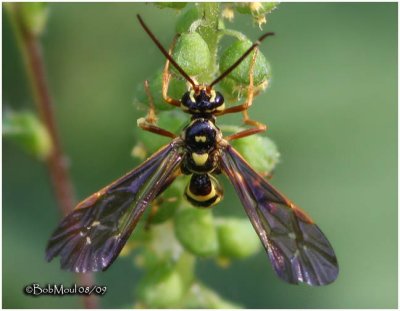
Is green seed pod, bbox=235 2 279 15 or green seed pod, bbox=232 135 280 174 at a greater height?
green seed pod, bbox=235 2 279 15

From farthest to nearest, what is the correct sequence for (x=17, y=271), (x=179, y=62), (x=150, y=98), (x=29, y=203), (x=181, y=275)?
(x=29, y=203) → (x=17, y=271) → (x=181, y=275) → (x=150, y=98) → (x=179, y=62)

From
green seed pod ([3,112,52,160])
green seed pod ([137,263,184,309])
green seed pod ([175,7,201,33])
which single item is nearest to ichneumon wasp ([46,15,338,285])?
green seed pod ([175,7,201,33])

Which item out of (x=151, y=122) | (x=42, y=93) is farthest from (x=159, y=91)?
(x=42, y=93)

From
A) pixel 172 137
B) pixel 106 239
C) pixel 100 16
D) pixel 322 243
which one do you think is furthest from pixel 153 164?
pixel 100 16

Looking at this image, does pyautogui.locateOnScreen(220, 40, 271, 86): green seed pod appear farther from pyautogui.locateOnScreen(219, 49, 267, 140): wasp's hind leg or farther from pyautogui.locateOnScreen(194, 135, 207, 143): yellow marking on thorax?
pyautogui.locateOnScreen(194, 135, 207, 143): yellow marking on thorax

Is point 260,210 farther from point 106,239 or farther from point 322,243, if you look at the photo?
point 106,239

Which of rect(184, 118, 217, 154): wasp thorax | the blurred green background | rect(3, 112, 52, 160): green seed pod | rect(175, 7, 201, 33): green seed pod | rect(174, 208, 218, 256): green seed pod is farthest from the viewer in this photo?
the blurred green background

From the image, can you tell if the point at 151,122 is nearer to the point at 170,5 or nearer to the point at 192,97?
the point at 192,97

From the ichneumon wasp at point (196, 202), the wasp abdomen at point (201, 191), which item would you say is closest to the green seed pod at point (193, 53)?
the ichneumon wasp at point (196, 202)
